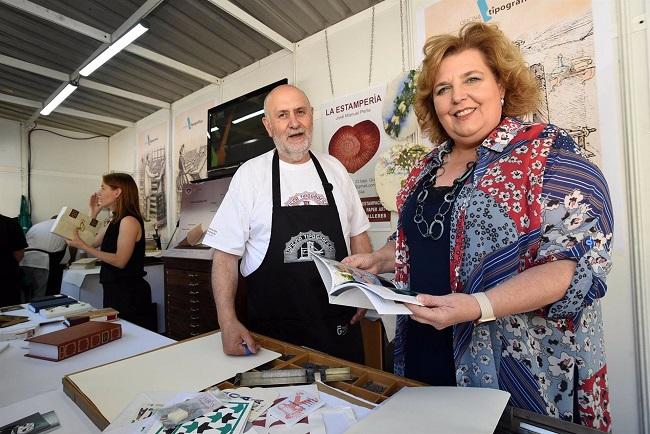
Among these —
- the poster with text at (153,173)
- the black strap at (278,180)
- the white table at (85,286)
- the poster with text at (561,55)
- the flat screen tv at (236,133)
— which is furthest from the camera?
the poster with text at (153,173)

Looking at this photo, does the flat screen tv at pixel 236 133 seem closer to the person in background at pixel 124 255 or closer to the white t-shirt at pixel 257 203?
the person in background at pixel 124 255

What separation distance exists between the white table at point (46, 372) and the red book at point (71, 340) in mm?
20

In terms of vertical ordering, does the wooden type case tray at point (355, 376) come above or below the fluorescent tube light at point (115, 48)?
below

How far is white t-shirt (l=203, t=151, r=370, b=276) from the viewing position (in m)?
1.53

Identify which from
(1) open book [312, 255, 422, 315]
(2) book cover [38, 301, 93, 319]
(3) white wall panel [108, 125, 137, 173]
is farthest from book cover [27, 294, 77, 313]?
(3) white wall panel [108, 125, 137, 173]

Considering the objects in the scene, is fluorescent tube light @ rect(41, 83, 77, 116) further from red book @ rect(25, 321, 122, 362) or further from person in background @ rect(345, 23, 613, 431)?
person in background @ rect(345, 23, 613, 431)

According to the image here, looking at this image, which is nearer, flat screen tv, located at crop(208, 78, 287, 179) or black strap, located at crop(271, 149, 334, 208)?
black strap, located at crop(271, 149, 334, 208)

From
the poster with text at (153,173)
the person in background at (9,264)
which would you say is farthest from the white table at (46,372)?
the poster with text at (153,173)

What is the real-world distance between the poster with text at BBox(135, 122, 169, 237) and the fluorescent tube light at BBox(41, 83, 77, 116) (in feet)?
3.85

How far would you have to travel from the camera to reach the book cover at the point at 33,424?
0.73 metres

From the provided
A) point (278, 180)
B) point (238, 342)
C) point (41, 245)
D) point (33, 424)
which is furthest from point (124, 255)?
point (41, 245)

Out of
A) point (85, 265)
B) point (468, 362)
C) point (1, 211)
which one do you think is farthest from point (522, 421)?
point (1, 211)

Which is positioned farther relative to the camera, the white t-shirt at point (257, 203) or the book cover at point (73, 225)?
A: the book cover at point (73, 225)

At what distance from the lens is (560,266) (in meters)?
0.73
